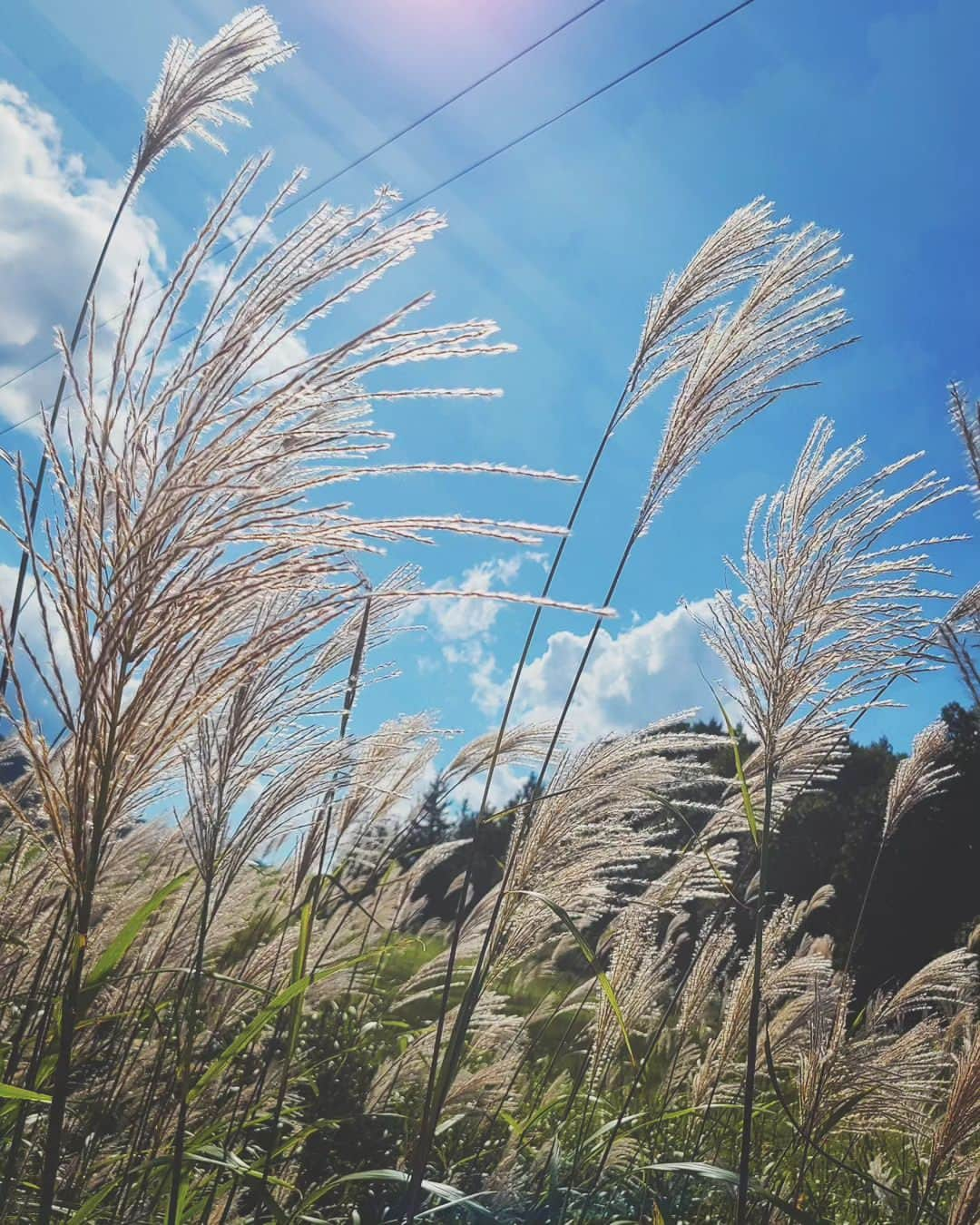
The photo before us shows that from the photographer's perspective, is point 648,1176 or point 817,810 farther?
point 817,810

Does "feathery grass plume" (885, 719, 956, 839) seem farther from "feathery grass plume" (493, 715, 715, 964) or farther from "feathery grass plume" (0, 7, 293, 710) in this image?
"feathery grass plume" (0, 7, 293, 710)

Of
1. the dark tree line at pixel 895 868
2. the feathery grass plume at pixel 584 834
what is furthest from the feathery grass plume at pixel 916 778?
the dark tree line at pixel 895 868

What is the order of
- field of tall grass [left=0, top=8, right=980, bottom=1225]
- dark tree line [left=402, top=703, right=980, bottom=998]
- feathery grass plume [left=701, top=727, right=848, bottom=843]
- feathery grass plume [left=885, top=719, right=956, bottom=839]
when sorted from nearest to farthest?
field of tall grass [left=0, top=8, right=980, bottom=1225] < feathery grass plume [left=701, top=727, right=848, bottom=843] < feathery grass plume [left=885, top=719, right=956, bottom=839] < dark tree line [left=402, top=703, right=980, bottom=998]

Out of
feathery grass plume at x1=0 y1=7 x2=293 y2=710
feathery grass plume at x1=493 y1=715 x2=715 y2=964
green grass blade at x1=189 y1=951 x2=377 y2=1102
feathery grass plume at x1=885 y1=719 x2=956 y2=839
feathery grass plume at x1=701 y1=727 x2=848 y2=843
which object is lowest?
green grass blade at x1=189 y1=951 x2=377 y2=1102

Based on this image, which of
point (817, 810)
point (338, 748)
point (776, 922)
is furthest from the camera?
point (817, 810)

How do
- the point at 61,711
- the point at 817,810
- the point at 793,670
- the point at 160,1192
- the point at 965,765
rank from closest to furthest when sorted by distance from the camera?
the point at 61,711, the point at 160,1192, the point at 793,670, the point at 965,765, the point at 817,810

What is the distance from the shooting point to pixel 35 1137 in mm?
2240

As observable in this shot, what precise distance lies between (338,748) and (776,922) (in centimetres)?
247

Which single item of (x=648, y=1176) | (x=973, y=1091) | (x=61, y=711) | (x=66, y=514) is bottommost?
(x=648, y=1176)

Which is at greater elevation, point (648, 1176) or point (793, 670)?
point (793, 670)

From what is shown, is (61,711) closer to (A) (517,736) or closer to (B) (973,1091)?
(A) (517,736)

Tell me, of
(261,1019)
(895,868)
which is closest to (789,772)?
(261,1019)

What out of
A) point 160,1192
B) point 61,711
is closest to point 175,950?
point 160,1192

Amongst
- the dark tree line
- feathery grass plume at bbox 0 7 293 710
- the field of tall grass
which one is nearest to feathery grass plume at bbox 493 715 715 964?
the field of tall grass
